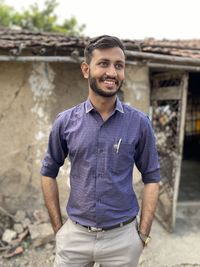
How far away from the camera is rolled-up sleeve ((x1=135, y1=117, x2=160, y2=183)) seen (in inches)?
81.9

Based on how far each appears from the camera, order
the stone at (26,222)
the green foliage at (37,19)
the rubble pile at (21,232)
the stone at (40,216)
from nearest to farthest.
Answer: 1. the rubble pile at (21,232)
2. the stone at (26,222)
3. the stone at (40,216)
4. the green foliage at (37,19)

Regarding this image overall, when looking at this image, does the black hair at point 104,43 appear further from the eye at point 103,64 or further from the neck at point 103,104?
the neck at point 103,104

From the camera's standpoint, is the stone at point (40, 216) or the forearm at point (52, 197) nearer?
the forearm at point (52, 197)

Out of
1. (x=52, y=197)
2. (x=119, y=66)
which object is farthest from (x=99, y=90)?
(x=52, y=197)

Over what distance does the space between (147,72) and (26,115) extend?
2.00 metres

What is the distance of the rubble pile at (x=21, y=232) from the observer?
4.23 metres

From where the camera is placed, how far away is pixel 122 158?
2018 millimetres

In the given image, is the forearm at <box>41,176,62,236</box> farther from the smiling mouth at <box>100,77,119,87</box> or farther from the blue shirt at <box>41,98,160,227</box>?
the smiling mouth at <box>100,77,119,87</box>

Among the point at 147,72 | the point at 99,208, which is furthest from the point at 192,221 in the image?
the point at 99,208

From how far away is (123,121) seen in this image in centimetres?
206

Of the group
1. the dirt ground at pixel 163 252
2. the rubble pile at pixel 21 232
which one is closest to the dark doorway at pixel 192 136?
the dirt ground at pixel 163 252

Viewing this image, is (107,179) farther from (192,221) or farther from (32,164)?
(192,221)

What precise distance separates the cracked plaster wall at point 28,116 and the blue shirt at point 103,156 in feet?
9.07

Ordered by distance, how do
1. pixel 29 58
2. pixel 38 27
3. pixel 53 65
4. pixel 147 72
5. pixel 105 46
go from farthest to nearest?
pixel 38 27 < pixel 147 72 < pixel 53 65 < pixel 29 58 < pixel 105 46
